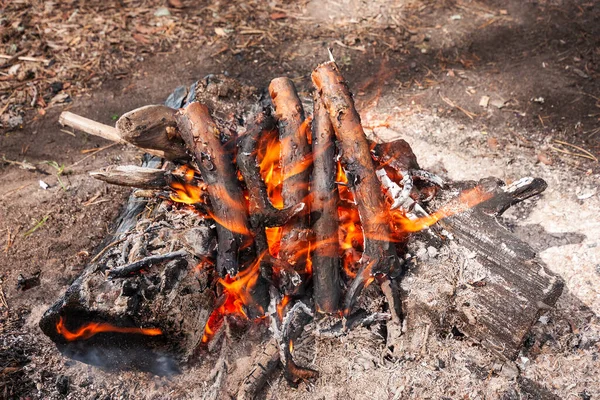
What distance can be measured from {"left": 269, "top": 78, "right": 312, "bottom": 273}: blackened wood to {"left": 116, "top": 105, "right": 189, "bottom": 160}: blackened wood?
0.66m

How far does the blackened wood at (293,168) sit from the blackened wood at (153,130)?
66 cm

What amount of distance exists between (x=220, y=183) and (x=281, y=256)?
0.56 meters

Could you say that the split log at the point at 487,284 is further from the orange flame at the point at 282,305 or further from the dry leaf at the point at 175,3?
the dry leaf at the point at 175,3

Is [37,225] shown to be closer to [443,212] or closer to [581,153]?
[443,212]

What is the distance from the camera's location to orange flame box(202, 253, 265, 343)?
8.90ft

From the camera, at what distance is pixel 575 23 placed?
5902 millimetres

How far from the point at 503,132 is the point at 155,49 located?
4.34m

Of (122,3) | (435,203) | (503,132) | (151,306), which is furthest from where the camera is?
(122,3)

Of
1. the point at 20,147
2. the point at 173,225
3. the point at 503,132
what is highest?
the point at 173,225

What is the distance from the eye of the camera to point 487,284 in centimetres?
262

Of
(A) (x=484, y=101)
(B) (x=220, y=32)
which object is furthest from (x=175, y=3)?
(A) (x=484, y=101)

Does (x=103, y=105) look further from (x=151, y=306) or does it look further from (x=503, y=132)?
(x=503, y=132)

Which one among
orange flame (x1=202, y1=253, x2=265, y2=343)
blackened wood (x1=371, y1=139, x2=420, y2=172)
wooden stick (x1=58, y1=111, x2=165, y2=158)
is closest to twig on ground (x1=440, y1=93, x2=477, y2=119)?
blackened wood (x1=371, y1=139, x2=420, y2=172)

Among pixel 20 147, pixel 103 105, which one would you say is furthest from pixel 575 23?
pixel 20 147
